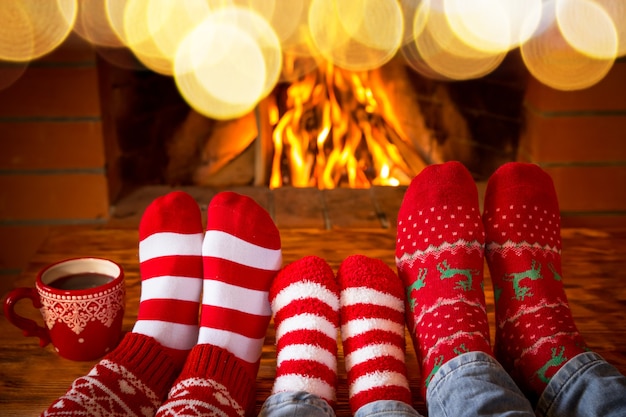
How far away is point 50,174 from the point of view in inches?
55.6

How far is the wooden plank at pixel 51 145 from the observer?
137 cm

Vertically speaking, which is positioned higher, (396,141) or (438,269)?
(438,269)

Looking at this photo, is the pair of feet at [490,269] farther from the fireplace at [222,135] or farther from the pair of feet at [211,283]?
the fireplace at [222,135]

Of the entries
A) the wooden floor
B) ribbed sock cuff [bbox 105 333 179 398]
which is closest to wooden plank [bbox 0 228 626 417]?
the wooden floor

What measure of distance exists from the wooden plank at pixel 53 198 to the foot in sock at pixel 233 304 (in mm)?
651

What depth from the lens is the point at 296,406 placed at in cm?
65

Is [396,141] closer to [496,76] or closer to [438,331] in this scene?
[496,76]

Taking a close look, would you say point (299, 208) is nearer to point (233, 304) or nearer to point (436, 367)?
point (233, 304)

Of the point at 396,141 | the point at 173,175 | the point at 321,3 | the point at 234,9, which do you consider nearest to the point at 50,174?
the point at 173,175

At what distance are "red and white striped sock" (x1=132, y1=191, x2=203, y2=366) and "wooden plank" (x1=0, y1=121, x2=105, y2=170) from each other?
555 mm

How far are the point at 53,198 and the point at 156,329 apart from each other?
0.79 m

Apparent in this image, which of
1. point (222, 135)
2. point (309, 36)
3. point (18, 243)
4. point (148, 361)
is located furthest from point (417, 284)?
point (18, 243)

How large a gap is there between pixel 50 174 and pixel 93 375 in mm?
866

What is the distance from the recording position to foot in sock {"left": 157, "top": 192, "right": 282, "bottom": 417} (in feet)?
2.28
